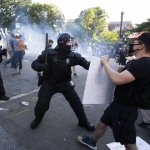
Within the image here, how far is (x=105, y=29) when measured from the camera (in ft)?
152

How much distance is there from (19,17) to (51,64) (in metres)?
29.1

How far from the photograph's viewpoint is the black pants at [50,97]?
15.3 feet

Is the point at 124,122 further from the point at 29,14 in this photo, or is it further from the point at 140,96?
the point at 29,14

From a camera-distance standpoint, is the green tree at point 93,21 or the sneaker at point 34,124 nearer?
the sneaker at point 34,124

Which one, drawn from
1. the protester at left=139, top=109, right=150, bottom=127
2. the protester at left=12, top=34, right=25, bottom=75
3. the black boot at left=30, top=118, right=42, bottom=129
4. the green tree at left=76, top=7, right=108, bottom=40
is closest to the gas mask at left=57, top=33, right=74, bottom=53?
the black boot at left=30, top=118, right=42, bottom=129

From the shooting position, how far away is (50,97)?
4.74 metres

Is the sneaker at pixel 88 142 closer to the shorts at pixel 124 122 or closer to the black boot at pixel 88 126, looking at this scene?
the black boot at pixel 88 126

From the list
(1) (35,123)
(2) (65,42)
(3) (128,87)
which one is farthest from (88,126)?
(3) (128,87)

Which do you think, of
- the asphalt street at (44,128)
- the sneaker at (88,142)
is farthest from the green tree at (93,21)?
the sneaker at (88,142)

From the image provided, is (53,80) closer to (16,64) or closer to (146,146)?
(146,146)

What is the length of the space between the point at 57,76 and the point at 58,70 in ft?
0.36

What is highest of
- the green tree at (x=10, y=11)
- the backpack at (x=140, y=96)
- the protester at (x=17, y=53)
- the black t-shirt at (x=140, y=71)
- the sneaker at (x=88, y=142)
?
the green tree at (x=10, y=11)

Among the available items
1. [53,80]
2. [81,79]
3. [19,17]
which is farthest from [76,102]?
[19,17]

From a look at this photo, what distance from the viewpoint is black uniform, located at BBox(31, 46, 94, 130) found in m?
4.64
